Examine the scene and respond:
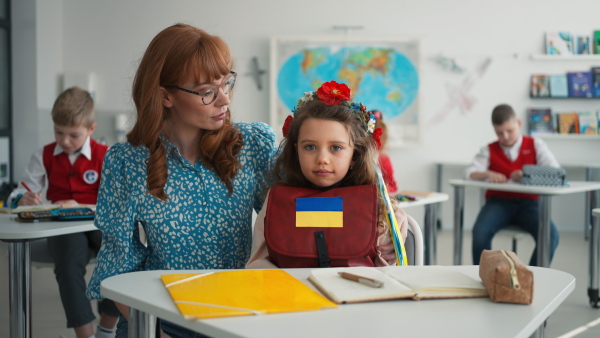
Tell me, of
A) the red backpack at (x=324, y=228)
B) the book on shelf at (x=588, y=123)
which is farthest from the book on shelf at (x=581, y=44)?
the red backpack at (x=324, y=228)

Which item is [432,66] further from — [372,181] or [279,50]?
[372,181]

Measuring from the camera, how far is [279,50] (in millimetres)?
6578

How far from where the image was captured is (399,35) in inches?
257

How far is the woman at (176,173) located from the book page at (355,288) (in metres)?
0.49

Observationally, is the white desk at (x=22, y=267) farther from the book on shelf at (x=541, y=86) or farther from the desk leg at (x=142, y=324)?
the book on shelf at (x=541, y=86)

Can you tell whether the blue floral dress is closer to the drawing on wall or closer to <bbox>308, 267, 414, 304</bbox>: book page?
<bbox>308, 267, 414, 304</bbox>: book page

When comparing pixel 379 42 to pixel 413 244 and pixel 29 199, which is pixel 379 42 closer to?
pixel 29 199

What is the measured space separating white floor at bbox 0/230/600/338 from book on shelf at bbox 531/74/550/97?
1.66 meters

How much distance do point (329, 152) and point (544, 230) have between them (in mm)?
2277

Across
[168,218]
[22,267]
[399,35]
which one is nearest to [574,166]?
[399,35]

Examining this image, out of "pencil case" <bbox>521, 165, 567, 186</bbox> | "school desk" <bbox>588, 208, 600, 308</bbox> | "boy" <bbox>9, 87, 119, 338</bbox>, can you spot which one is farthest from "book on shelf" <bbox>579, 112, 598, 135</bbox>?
"boy" <bbox>9, 87, 119, 338</bbox>

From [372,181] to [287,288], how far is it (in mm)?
619

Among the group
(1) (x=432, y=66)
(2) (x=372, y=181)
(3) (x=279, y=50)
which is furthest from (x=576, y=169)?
(2) (x=372, y=181)

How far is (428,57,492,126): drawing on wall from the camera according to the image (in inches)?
256
